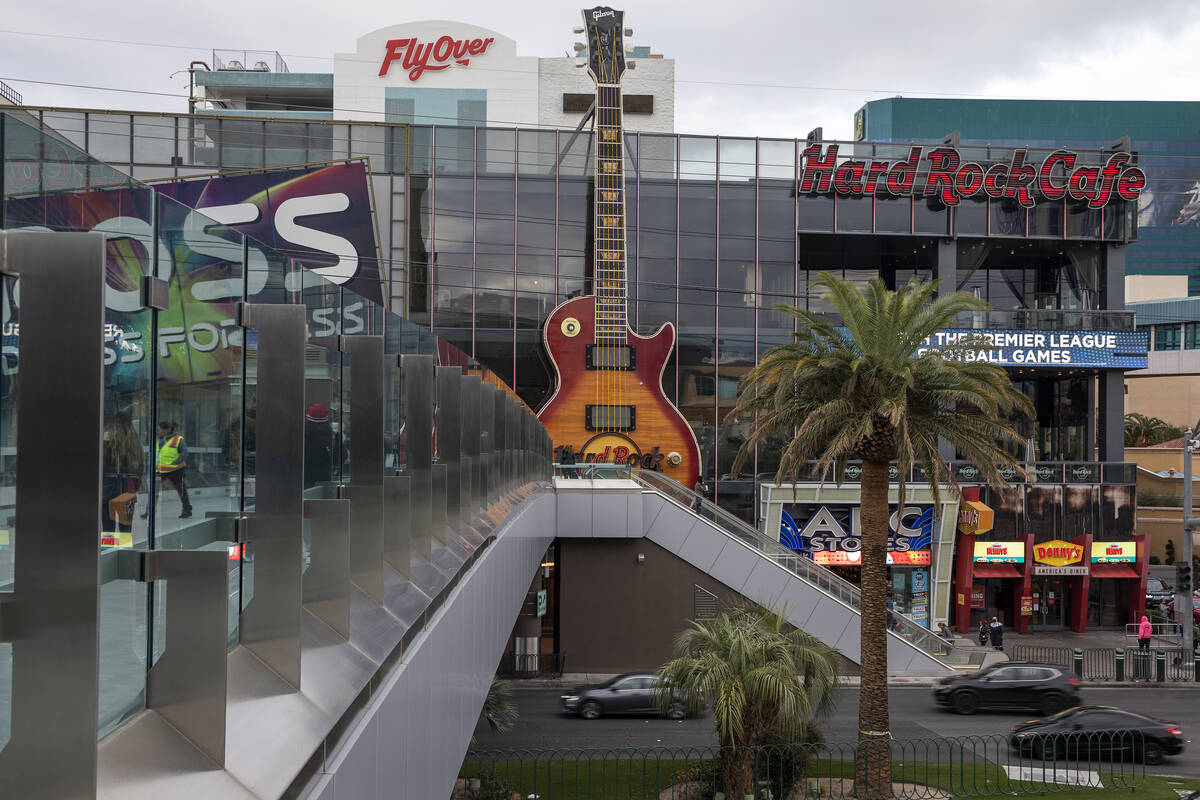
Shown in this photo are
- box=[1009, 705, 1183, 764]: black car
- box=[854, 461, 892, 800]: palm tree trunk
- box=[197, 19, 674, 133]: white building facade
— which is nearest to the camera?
box=[854, 461, 892, 800]: palm tree trunk

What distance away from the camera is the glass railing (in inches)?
1076

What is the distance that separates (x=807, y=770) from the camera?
18.7 m

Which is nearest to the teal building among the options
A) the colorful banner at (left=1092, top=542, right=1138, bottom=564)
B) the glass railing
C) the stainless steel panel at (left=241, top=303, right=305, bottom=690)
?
the colorful banner at (left=1092, top=542, right=1138, bottom=564)

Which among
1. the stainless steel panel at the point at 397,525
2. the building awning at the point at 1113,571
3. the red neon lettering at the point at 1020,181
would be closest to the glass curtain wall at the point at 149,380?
the stainless steel panel at the point at 397,525

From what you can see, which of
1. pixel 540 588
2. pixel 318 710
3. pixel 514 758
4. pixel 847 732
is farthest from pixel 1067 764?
pixel 318 710

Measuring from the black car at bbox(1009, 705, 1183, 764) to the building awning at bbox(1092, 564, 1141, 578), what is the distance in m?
18.4

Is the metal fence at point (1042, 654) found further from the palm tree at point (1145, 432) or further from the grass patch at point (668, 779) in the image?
the palm tree at point (1145, 432)

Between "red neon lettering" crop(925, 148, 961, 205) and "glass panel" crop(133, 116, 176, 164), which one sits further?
"red neon lettering" crop(925, 148, 961, 205)

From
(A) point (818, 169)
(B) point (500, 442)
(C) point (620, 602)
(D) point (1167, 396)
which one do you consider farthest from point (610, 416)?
(D) point (1167, 396)

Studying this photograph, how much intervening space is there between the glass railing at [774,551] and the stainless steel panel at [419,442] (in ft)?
68.7

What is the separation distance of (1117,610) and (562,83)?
3818 centimetres

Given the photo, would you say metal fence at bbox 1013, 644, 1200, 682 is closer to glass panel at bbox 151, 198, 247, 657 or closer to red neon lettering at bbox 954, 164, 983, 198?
red neon lettering at bbox 954, 164, 983, 198

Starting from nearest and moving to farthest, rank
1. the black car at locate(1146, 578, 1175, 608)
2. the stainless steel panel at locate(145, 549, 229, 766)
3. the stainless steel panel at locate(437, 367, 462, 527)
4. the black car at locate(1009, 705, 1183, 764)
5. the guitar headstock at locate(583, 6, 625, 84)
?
the stainless steel panel at locate(145, 549, 229, 766)
the stainless steel panel at locate(437, 367, 462, 527)
the black car at locate(1009, 705, 1183, 764)
the guitar headstock at locate(583, 6, 625, 84)
the black car at locate(1146, 578, 1175, 608)

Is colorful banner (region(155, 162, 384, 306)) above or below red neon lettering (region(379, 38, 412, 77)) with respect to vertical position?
below
